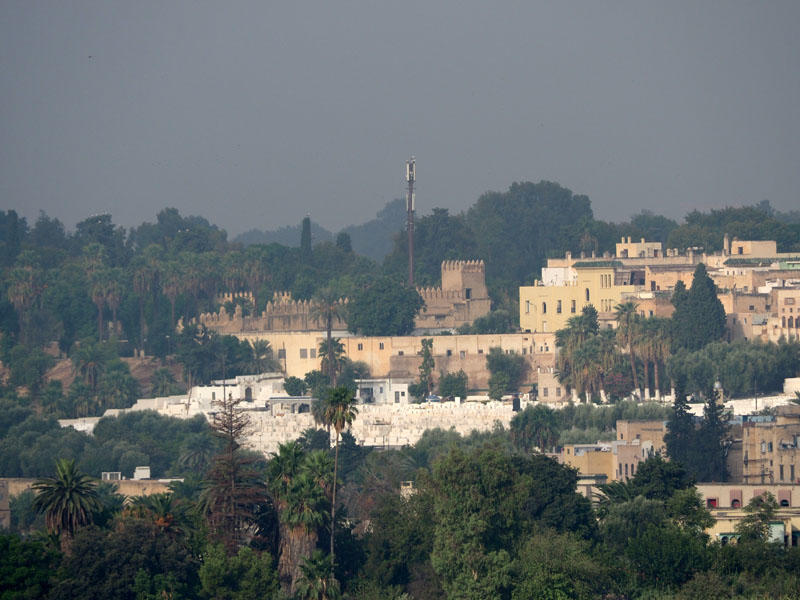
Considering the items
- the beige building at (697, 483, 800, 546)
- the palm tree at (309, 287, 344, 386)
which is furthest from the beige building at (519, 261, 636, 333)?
the beige building at (697, 483, 800, 546)

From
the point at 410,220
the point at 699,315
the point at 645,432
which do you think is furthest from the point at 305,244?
the point at 645,432

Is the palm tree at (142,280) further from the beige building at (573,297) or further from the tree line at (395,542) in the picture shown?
the tree line at (395,542)

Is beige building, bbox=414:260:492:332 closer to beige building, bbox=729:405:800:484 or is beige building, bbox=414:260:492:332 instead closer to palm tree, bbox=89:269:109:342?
palm tree, bbox=89:269:109:342

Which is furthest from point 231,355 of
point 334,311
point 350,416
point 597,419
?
point 350,416

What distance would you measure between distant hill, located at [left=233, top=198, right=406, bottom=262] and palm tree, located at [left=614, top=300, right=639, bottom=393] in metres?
96.4

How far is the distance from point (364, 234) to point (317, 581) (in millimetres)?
138012

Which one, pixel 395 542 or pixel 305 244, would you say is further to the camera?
pixel 305 244

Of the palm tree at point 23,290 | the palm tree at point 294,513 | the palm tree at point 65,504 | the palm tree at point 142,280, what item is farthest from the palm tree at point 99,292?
the palm tree at point 65,504

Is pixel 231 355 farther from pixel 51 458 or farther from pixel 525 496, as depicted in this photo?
pixel 525 496

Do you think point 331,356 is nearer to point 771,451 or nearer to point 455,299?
point 455,299

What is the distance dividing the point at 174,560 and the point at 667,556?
987 cm

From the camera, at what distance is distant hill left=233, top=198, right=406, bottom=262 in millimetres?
179250

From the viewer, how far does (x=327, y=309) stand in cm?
8681

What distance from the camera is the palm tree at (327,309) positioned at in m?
84.2
